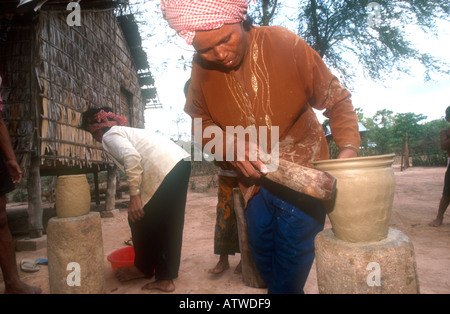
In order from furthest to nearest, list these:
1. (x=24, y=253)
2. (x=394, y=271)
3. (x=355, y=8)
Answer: (x=355, y=8) → (x=24, y=253) → (x=394, y=271)

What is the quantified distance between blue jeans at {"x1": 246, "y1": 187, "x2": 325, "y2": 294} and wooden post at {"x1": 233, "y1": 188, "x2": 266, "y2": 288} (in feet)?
0.37

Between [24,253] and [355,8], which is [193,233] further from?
[355,8]

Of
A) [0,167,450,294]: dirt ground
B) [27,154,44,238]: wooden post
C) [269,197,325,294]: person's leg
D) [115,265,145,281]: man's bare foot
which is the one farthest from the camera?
[27,154,44,238]: wooden post

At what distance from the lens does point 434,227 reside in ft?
15.3

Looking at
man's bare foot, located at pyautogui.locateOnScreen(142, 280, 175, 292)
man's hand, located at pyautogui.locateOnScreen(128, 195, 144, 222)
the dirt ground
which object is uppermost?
man's hand, located at pyautogui.locateOnScreen(128, 195, 144, 222)

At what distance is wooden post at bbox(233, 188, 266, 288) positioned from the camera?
1849mm

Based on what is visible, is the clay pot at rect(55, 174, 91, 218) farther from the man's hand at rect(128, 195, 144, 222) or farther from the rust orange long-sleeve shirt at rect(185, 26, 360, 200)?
the rust orange long-sleeve shirt at rect(185, 26, 360, 200)

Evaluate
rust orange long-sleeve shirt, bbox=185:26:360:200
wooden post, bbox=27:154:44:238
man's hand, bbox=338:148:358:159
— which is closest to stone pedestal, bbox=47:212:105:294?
rust orange long-sleeve shirt, bbox=185:26:360:200

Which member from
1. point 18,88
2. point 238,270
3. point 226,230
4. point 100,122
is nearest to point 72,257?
point 100,122

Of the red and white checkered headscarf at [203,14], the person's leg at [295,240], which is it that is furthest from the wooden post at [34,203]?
the person's leg at [295,240]

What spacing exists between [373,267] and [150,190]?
201cm

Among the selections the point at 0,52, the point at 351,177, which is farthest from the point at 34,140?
the point at 351,177

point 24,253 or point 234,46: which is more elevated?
point 234,46

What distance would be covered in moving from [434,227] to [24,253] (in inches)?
270
